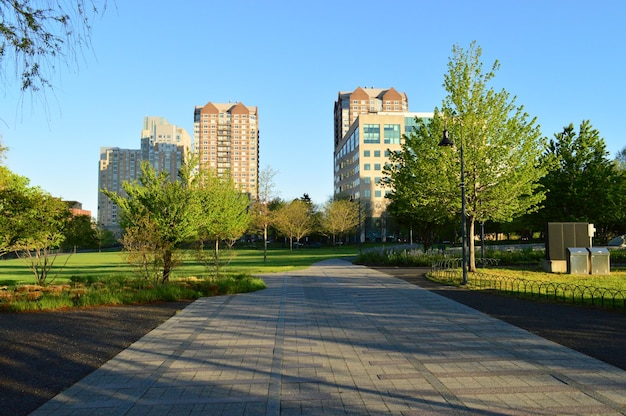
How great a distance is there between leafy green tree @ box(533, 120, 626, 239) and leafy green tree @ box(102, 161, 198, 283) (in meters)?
27.3

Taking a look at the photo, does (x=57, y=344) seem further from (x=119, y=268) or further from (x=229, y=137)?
(x=229, y=137)

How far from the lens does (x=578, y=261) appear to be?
20812mm

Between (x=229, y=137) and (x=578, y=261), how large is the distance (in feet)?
496

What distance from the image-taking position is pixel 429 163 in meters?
21.8

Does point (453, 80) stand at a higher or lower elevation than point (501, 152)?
higher

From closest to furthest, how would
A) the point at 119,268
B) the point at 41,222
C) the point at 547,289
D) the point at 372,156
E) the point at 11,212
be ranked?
the point at 11,212 < the point at 547,289 < the point at 41,222 < the point at 119,268 < the point at 372,156

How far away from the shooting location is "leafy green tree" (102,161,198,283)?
16.2 meters

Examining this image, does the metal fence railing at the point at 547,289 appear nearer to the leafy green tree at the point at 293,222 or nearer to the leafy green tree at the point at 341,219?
the leafy green tree at the point at 341,219

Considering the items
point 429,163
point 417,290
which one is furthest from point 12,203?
point 429,163

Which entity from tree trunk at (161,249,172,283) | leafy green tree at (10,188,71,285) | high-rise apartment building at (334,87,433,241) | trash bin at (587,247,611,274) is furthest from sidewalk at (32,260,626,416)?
high-rise apartment building at (334,87,433,241)

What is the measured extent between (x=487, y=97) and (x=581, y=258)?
353 inches

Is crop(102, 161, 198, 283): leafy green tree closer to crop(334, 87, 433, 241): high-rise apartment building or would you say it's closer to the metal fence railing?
the metal fence railing

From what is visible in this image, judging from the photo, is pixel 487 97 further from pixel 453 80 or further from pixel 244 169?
pixel 244 169

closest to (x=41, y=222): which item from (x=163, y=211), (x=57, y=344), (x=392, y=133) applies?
(x=163, y=211)
